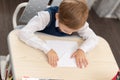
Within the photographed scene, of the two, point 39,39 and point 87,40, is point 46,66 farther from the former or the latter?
point 87,40

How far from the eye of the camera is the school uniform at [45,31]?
3.77 ft

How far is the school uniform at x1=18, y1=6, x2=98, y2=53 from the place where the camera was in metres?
1.15

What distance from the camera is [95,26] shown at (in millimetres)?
2373

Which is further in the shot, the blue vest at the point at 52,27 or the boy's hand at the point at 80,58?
the blue vest at the point at 52,27

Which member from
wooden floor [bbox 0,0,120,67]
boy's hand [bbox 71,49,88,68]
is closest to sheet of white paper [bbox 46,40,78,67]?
boy's hand [bbox 71,49,88,68]

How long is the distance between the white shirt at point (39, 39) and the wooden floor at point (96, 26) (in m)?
0.75

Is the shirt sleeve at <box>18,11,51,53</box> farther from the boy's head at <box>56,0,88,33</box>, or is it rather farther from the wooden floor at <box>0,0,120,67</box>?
the wooden floor at <box>0,0,120,67</box>

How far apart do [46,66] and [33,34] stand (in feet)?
0.61

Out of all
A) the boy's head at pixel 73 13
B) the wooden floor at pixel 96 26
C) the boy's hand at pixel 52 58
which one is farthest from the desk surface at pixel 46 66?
the wooden floor at pixel 96 26

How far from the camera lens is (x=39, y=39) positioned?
1.18 m

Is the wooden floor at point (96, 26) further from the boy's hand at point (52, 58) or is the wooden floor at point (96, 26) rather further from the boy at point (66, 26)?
the boy's hand at point (52, 58)

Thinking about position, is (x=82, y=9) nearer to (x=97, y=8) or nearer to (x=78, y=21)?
(x=78, y=21)

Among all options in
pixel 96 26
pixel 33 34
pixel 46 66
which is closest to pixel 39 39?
pixel 33 34

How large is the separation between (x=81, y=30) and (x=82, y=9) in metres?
0.20
